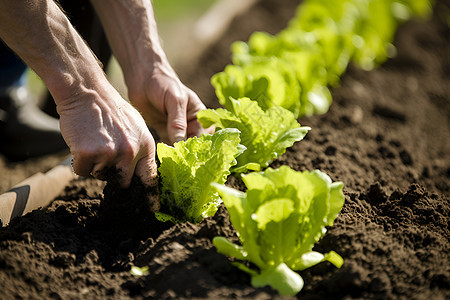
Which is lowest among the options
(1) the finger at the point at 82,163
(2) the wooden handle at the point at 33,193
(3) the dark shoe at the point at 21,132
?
(3) the dark shoe at the point at 21,132

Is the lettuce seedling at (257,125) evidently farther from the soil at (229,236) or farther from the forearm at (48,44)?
the forearm at (48,44)

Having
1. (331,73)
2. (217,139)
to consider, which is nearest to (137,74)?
(217,139)

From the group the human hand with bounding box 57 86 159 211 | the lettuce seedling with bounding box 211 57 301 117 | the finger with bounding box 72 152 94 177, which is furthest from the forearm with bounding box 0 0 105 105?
the lettuce seedling with bounding box 211 57 301 117

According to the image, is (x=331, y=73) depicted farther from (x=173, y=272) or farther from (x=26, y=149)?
(x=173, y=272)

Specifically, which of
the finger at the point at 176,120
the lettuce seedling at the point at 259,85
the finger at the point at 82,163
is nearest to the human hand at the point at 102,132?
the finger at the point at 82,163

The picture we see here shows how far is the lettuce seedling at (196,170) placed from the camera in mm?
2041

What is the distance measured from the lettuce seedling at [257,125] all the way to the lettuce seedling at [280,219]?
1.73 feet

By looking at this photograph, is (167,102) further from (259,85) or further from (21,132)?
(21,132)

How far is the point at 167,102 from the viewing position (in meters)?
2.45

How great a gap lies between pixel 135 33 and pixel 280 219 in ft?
4.57

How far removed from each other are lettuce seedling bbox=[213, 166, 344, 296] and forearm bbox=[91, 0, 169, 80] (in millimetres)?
1094

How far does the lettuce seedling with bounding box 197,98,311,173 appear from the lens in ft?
7.57

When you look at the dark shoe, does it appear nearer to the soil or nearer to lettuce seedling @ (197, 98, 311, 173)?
the soil

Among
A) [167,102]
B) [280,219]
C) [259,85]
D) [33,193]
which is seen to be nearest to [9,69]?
[33,193]
